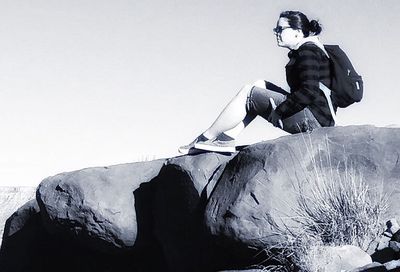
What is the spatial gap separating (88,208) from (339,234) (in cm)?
294

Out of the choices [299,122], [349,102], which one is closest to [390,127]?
[349,102]

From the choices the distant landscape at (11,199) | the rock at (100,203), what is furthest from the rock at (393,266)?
the distant landscape at (11,199)

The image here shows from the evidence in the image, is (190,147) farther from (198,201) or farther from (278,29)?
(278,29)

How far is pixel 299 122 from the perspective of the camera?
18.6ft

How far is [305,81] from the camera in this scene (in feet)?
18.1

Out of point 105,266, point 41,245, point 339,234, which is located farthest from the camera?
point 41,245

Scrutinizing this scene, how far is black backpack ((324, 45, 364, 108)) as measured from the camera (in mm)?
5562

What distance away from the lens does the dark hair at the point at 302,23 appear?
5.75m

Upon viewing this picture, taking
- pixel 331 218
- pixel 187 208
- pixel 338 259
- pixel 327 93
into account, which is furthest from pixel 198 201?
pixel 338 259

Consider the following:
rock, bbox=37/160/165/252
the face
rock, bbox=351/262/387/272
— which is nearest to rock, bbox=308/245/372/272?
rock, bbox=351/262/387/272

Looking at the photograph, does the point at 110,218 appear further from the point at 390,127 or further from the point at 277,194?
the point at 390,127

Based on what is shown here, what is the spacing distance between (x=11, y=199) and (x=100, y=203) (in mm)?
8590

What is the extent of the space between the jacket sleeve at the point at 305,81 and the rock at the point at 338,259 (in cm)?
148

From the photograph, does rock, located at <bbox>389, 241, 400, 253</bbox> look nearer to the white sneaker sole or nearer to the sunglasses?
the white sneaker sole
